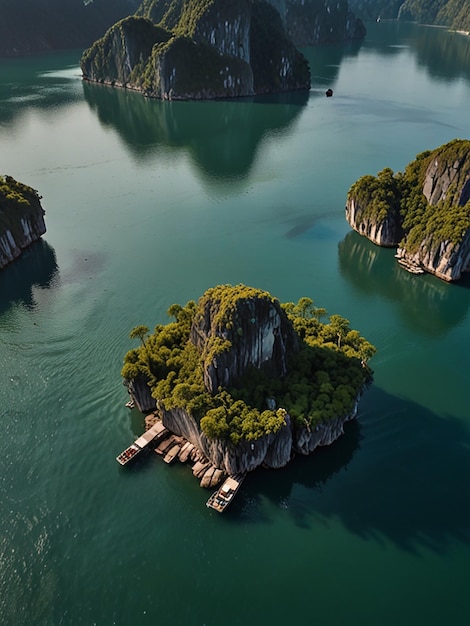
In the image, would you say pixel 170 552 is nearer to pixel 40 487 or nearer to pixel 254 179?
pixel 40 487

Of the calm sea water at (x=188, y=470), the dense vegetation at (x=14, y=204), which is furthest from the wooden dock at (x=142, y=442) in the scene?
the dense vegetation at (x=14, y=204)

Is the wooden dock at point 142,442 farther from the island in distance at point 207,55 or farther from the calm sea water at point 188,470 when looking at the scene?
the island in distance at point 207,55

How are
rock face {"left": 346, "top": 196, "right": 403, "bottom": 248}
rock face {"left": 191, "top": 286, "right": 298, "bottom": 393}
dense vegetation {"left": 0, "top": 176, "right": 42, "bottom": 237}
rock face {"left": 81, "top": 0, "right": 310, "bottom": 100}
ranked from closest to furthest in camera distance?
Result: rock face {"left": 191, "top": 286, "right": 298, "bottom": 393} < dense vegetation {"left": 0, "top": 176, "right": 42, "bottom": 237} < rock face {"left": 346, "top": 196, "right": 403, "bottom": 248} < rock face {"left": 81, "top": 0, "right": 310, "bottom": 100}

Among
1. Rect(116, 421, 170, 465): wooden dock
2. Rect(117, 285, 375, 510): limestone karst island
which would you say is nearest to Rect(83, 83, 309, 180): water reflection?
Rect(117, 285, 375, 510): limestone karst island

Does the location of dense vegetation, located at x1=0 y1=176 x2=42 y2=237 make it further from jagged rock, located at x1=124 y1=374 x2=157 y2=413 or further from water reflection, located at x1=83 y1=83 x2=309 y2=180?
water reflection, located at x1=83 y1=83 x2=309 y2=180

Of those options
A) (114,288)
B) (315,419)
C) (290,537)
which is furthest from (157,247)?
(290,537)
